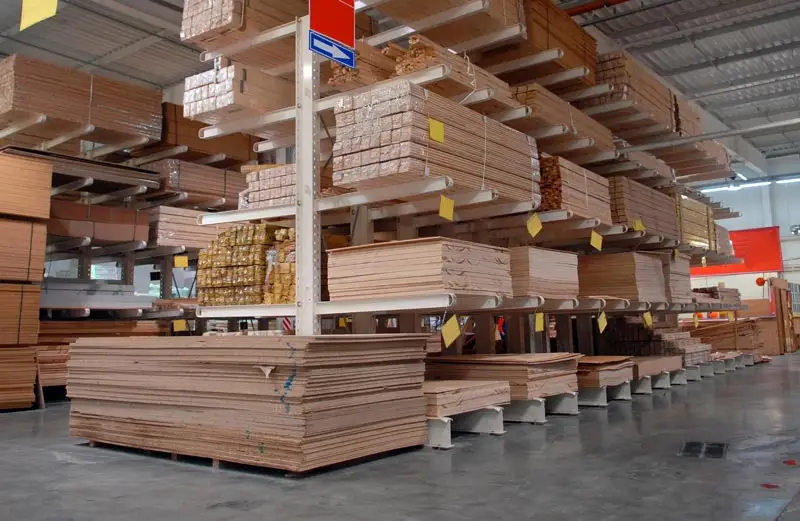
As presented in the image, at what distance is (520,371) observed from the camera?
6742mm

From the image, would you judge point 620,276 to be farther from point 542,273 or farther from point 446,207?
point 446,207

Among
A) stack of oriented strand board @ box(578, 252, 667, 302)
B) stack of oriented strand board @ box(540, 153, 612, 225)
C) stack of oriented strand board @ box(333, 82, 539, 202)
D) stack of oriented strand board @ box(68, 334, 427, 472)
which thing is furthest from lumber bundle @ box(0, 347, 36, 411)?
stack of oriented strand board @ box(578, 252, 667, 302)

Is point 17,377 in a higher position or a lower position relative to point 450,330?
lower

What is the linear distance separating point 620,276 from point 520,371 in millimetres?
3144

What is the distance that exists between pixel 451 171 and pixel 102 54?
12.1m

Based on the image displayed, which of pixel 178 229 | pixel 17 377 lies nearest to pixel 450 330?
pixel 17 377

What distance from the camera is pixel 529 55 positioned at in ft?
26.4

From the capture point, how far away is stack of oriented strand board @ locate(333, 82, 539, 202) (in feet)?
18.3

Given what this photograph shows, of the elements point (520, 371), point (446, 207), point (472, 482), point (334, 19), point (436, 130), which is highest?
point (334, 19)

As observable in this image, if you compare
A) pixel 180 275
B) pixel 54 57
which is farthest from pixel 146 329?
pixel 180 275

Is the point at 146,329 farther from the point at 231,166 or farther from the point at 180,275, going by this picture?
the point at 180,275

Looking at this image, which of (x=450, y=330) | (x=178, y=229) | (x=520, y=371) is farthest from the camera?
(x=178, y=229)

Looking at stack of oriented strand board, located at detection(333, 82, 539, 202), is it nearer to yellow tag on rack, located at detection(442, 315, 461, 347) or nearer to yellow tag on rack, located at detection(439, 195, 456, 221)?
yellow tag on rack, located at detection(439, 195, 456, 221)

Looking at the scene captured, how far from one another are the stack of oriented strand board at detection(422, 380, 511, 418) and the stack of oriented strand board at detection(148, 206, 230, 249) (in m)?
5.77
